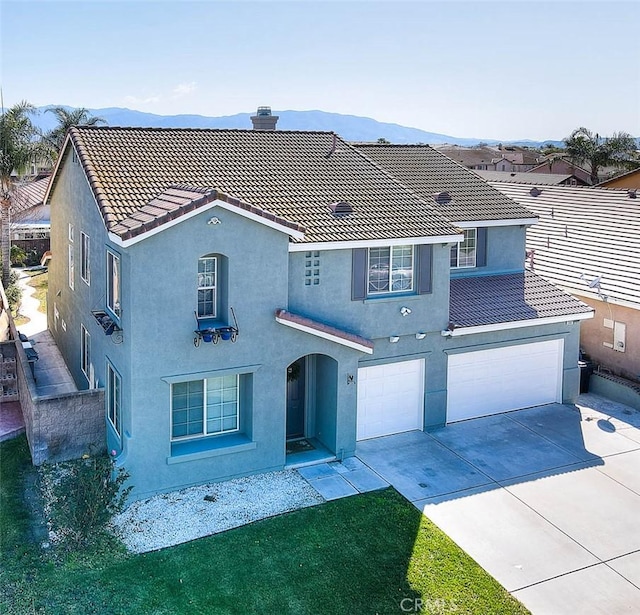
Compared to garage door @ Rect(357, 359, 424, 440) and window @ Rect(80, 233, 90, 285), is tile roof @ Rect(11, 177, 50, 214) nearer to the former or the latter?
window @ Rect(80, 233, 90, 285)

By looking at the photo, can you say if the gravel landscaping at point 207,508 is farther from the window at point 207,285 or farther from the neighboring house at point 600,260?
the neighboring house at point 600,260

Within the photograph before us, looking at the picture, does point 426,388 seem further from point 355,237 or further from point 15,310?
point 15,310

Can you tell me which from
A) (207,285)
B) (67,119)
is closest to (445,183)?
(207,285)

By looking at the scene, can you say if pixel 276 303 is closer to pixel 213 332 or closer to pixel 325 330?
pixel 325 330

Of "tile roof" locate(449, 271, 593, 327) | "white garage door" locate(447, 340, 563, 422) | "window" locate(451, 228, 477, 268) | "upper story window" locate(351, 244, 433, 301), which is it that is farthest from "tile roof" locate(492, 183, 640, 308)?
"upper story window" locate(351, 244, 433, 301)

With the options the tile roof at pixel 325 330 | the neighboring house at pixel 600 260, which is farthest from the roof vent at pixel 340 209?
the neighboring house at pixel 600 260

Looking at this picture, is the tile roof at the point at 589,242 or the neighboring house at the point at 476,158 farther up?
the neighboring house at the point at 476,158
